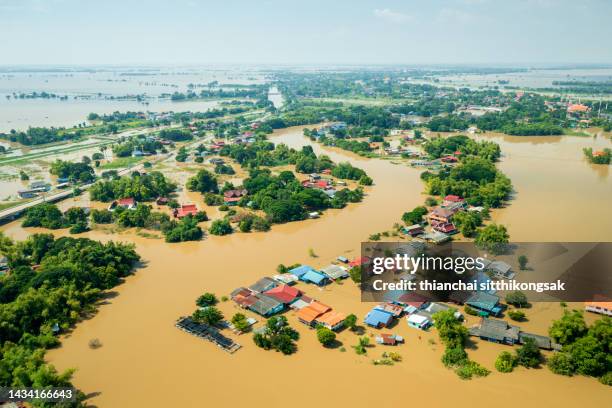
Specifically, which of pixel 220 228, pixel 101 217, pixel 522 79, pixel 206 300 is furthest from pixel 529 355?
pixel 522 79

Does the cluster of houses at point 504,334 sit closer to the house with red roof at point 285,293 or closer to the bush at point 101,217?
the house with red roof at point 285,293

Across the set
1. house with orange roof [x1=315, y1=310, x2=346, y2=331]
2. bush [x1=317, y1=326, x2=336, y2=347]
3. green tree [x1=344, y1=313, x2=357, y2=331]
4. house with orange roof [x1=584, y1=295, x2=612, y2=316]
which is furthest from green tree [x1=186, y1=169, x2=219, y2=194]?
house with orange roof [x1=584, y1=295, x2=612, y2=316]

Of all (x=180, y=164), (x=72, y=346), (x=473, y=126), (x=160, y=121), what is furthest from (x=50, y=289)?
(x=473, y=126)

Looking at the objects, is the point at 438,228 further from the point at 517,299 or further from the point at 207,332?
the point at 207,332

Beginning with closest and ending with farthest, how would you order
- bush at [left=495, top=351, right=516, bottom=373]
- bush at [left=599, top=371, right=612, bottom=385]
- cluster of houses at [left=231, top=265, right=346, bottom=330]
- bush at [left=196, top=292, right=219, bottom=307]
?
bush at [left=599, top=371, right=612, bottom=385]
bush at [left=495, top=351, right=516, bottom=373]
cluster of houses at [left=231, top=265, right=346, bottom=330]
bush at [left=196, top=292, right=219, bottom=307]

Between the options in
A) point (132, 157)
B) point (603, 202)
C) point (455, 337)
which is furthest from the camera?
point (132, 157)

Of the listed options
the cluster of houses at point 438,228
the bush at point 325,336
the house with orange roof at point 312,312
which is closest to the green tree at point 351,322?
the bush at point 325,336

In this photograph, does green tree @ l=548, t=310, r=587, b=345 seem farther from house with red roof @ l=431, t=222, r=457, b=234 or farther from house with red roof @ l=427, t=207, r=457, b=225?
house with red roof @ l=427, t=207, r=457, b=225

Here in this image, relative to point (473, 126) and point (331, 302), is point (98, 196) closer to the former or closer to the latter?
point (331, 302)
